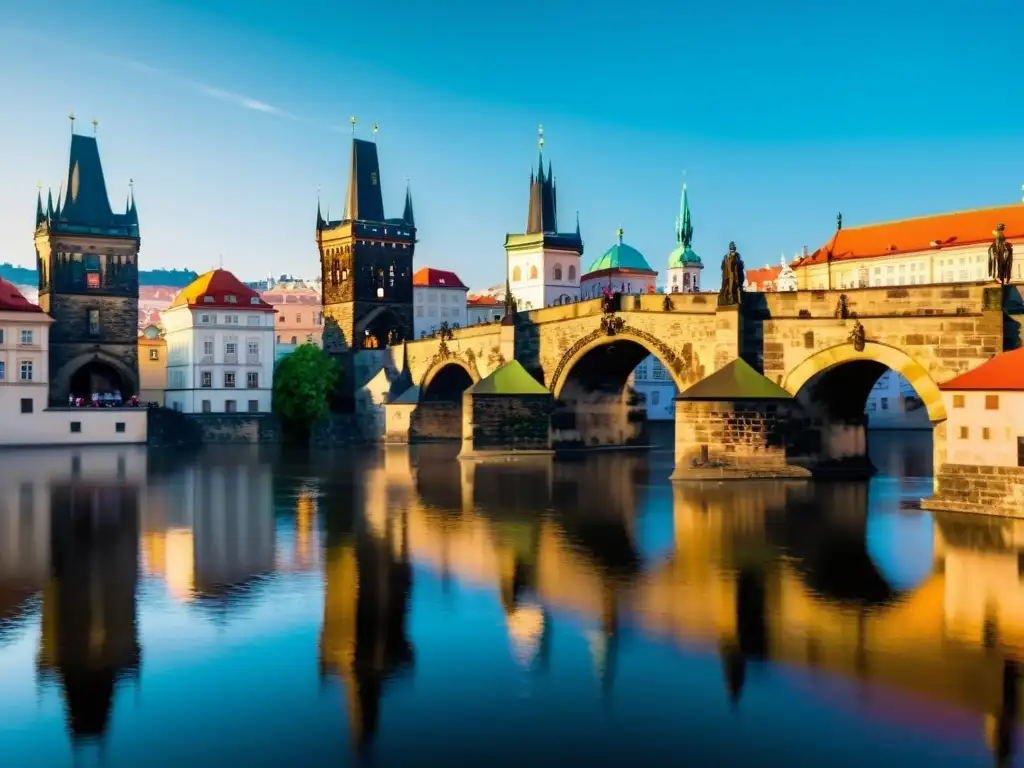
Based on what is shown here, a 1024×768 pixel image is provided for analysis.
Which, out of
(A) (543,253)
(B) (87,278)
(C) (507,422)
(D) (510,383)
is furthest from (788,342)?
(A) (543,253)

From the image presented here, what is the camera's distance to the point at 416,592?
1855cm

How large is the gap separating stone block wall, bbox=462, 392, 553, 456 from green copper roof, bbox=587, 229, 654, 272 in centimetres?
7860

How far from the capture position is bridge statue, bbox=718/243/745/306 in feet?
130

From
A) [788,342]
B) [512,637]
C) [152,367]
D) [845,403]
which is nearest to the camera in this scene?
[512,637]

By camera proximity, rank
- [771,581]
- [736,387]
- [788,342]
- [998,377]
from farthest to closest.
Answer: [788,342]
[736,387]
[998,377]
[771,581]

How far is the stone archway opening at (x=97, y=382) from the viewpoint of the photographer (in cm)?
7912

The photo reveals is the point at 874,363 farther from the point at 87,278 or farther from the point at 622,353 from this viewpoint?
the point at 87,278

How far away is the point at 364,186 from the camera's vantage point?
94562mm

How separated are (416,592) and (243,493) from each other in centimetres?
2003

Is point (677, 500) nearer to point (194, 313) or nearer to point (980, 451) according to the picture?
point (980, 451)

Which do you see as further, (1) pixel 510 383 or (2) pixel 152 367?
(2) pixel 152 367

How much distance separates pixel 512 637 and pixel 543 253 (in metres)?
106

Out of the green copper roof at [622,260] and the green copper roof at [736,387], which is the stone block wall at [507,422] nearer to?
the green copper roof at [736,387]

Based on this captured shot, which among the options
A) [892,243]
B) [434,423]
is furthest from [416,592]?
[892,243]
